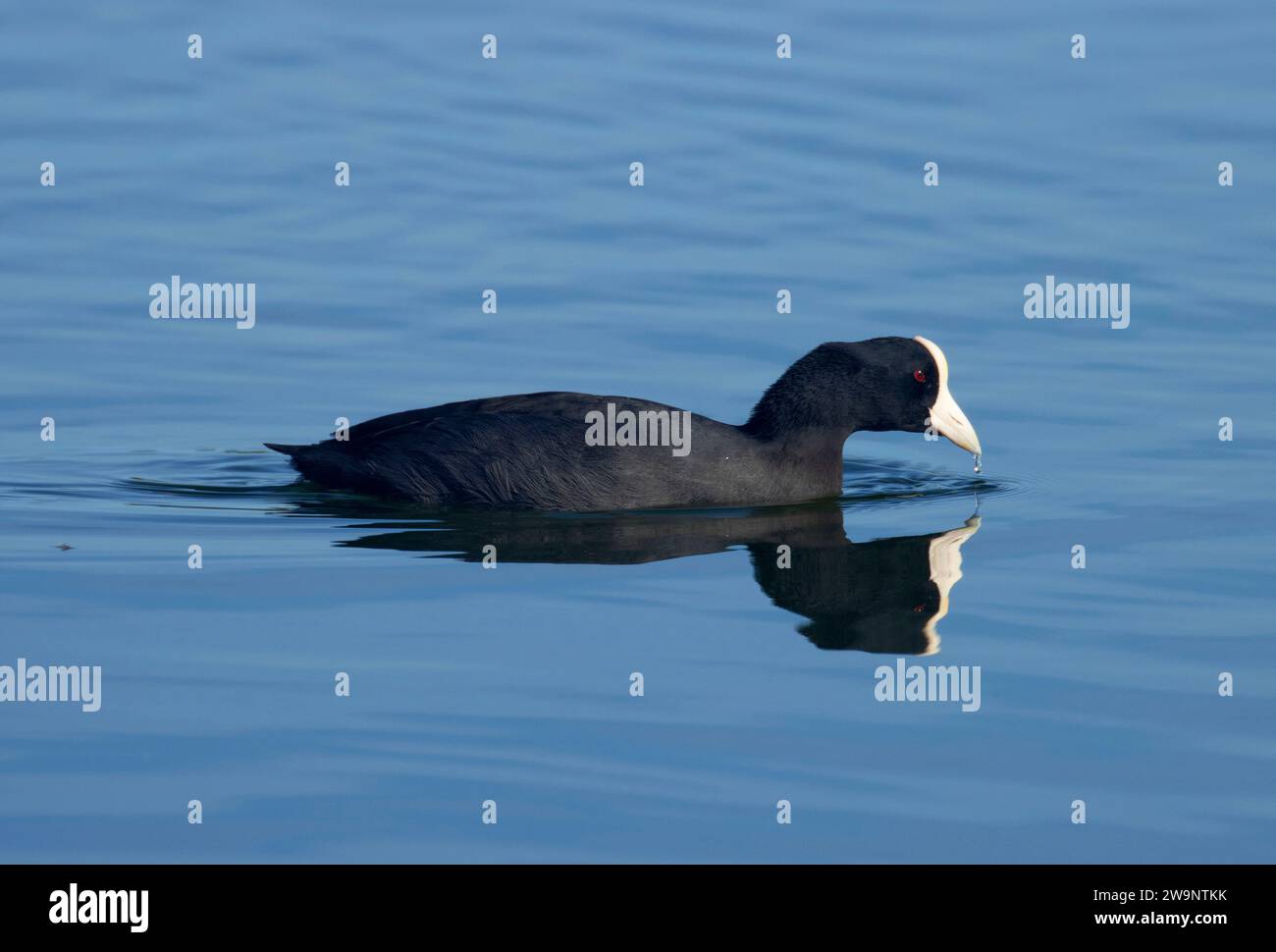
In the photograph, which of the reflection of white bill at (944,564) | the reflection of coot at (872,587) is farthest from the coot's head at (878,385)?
the reflection of coot at (872,587)

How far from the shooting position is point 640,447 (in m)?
11.6

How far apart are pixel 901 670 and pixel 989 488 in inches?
142

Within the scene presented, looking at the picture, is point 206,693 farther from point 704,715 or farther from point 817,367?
point 817,367

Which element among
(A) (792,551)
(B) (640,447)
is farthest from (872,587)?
(B) (640,447)

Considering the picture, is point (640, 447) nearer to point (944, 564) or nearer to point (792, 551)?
point (792, 551)

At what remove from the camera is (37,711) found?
8062 mm

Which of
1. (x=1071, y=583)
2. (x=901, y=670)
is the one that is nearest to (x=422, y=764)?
(x=901, y=670)

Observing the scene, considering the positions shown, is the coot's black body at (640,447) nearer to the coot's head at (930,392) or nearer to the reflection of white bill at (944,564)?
the coot's head at (930,392)

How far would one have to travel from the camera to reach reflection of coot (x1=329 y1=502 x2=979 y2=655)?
384 inches

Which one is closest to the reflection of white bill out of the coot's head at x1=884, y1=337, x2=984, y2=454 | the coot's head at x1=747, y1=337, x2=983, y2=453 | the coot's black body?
the coot's head at x1=884, y1=337, x2=984, y2=454

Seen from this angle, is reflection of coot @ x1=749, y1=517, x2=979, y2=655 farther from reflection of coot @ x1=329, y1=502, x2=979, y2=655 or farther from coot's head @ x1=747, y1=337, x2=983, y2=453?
coot's head @ x1=747, y1=337, x2=983, y2=453

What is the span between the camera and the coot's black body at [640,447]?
11562 mm

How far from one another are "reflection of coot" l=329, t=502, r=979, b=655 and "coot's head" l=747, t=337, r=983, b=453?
1.97 feet

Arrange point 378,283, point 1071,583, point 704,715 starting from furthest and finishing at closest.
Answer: point 378,283
point 1071,583
point 704,715
